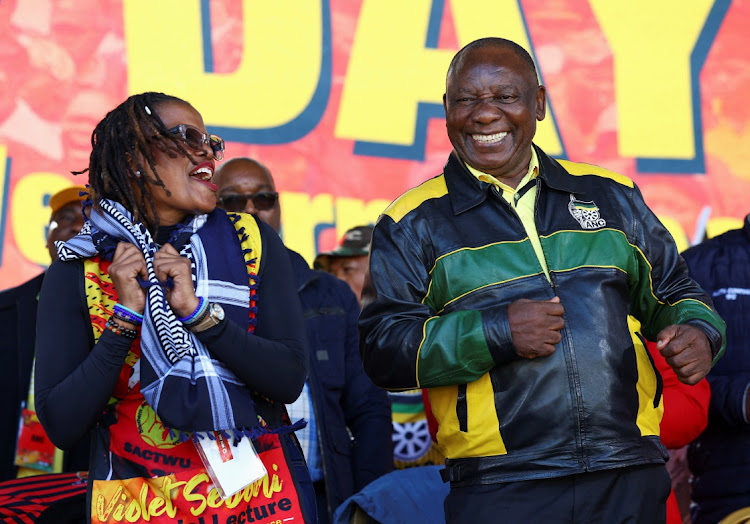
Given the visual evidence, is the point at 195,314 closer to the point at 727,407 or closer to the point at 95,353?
the point at 95,353

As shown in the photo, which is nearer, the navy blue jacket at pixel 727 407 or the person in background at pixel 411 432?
the navy blue jacket at pixel 727 407

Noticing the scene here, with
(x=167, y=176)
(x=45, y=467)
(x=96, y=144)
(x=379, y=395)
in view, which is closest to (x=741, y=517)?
(x=379, y=395)

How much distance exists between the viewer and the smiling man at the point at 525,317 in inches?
103

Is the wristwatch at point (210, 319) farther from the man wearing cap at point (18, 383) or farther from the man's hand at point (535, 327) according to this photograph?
the man wearing cap at point (18, 383)

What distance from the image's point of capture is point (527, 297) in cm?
272

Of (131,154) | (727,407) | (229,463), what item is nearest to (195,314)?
(229,463)

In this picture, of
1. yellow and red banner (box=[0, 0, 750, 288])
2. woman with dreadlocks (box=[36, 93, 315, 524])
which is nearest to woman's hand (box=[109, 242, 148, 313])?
woman with dreadlocks (box=[36, 93, 315, 524])

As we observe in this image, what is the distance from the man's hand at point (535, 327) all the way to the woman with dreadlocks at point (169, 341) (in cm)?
55

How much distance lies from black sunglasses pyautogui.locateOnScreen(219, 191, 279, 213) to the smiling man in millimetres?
1607

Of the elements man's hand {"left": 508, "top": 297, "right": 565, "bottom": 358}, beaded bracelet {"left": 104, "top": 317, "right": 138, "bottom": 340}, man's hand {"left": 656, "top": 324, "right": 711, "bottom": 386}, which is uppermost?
beaded bracelet {"left": 104, "top": 317, "right": 138, "bottom": 340}

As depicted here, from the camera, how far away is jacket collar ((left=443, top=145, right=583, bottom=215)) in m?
2.86

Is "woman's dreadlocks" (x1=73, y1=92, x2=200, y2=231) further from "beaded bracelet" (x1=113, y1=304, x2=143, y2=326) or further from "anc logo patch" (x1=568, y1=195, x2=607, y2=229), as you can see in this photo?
"anc logo patch" (x1=568, y1=195, x2=607, y2=229)

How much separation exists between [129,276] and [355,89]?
14.2ft

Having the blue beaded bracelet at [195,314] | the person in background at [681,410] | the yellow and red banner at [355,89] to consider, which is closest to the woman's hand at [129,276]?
the blue beaded bracelet at [195,314]
